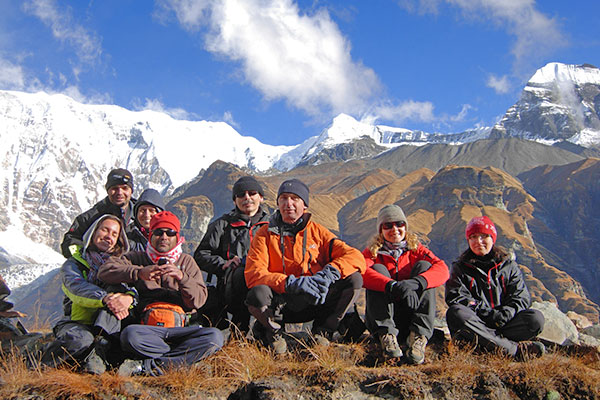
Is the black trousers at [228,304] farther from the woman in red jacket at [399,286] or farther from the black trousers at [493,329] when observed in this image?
the black trousers at [493,329]

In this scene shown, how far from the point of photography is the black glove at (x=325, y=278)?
210 inches

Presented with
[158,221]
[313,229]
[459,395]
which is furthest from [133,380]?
[459,395]

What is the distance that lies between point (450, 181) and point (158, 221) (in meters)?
200

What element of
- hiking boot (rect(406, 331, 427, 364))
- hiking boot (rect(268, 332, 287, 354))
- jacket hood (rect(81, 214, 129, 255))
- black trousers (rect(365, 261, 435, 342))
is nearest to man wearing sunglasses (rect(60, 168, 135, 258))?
jacket hood (rect(81, 214, 129, 255))

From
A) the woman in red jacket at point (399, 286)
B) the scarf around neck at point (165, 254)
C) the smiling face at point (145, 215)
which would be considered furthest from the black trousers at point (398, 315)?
the smiling face at point (145, 215)

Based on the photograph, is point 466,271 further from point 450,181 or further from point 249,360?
point 450,181

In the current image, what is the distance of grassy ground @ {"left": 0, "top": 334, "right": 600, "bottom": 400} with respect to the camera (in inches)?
173

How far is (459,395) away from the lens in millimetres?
4648

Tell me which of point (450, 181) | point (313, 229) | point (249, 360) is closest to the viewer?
point (249, 360)

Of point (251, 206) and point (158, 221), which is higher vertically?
point (251, 206)

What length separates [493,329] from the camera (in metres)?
5.80

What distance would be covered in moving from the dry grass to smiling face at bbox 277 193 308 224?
168cm

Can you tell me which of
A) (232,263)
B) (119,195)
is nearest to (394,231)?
(232,263)

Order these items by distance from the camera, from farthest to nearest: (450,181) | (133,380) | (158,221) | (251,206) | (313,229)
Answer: (450,181) → (251,206) → (313,229) → (158,221) → (133,380)
